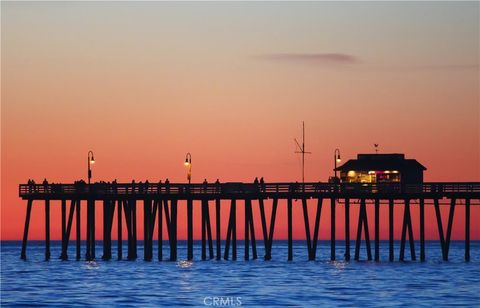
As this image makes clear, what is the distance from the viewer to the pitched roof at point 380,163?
4003 inches

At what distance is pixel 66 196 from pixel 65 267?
5.78 meters

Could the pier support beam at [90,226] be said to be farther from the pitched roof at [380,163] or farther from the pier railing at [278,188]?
the pitched roof at [380,163]

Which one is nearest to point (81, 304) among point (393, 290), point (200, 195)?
point (393, 290)

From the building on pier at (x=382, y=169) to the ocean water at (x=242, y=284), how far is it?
6.39 meters

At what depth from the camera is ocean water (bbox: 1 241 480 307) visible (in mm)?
71500

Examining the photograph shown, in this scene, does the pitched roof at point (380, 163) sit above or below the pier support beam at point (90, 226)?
above

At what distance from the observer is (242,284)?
79688 mm

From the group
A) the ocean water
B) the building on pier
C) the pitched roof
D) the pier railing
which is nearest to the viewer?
the ocean water

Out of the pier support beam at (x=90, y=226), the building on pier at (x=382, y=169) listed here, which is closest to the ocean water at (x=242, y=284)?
the pier support beam at (x=90, y=226)

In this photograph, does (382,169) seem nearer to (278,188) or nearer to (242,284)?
(278,188)

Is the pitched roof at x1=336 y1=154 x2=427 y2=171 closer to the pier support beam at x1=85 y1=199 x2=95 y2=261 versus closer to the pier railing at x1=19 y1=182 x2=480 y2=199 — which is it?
the pier railing at x1=19 y1=182 x2=480 y2=199

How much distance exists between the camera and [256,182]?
3629 inches

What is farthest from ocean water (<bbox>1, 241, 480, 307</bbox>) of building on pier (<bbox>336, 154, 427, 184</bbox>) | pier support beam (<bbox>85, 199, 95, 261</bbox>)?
building on pier (<bbox>336, 154, 427, 184</bbox>)

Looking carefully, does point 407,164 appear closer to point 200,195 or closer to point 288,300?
point 200,195
